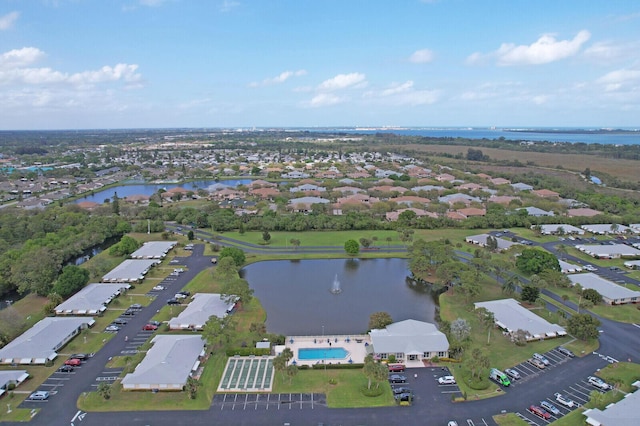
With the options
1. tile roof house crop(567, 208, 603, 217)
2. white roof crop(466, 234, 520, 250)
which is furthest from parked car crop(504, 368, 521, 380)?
tile roof house crop(567, 208, 603, 217)

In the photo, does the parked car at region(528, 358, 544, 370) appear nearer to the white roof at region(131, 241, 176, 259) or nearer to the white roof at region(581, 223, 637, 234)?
the white roof at region(131, 241, 176, 259)

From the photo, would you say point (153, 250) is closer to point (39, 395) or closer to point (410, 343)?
point (39, 395)

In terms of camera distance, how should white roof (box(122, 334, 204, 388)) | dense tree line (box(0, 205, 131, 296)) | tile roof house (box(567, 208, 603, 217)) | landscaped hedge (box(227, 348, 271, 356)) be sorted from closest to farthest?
white roof (box(122, 334, 204, 388))
landscaped hedge (box(227, 348, 271, 356))
dense tree line (box(0, 205, 131, 296))
tile roof house (box(567, 208, 603, 217))

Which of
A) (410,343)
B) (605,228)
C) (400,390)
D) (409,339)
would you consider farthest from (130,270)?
(605,228)

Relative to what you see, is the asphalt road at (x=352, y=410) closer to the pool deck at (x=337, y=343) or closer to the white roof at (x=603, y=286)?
the pool deck at (x=337, y=343)

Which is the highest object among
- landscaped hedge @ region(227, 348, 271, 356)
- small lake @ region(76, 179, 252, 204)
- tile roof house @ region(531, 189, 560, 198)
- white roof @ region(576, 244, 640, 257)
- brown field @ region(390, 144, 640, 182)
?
brown field @ region(390, 144, 640, 182)

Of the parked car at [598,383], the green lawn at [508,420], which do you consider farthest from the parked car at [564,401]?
the green lawn at [508,420]

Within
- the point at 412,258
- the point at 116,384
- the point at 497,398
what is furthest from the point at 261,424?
the point at 412,258
